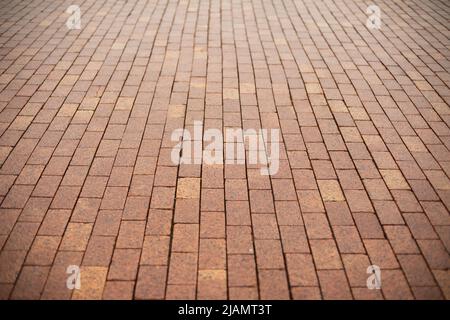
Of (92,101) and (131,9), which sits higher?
(131,9)

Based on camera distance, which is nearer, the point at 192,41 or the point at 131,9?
the point at 192,41

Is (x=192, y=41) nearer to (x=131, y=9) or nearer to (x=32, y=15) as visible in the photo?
(x=131, y=9)

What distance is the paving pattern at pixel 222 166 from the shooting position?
2467mm

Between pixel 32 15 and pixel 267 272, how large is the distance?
6.45 m

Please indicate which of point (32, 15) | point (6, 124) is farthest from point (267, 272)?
point (32, 15)

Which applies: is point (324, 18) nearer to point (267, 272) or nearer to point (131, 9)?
point (131, 9)

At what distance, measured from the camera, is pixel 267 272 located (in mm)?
2465

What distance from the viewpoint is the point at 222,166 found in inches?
131

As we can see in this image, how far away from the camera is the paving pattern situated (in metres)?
2.47

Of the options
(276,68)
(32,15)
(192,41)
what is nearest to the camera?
(276,68)

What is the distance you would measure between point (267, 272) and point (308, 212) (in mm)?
692

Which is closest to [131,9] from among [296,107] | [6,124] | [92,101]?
[92,101]
